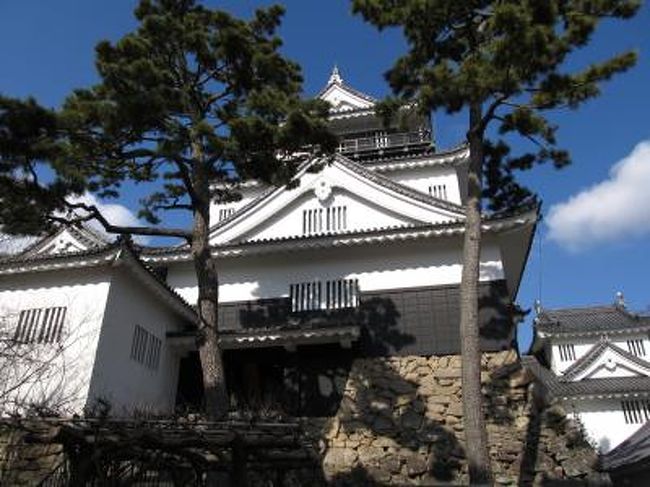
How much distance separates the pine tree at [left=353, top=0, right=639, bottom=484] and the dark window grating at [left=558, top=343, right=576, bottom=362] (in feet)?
92.8

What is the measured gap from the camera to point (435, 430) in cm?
1134

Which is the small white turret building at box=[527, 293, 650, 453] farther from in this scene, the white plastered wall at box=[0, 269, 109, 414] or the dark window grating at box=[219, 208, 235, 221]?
the white plastered wall at box=[0, 269, 109, 414]

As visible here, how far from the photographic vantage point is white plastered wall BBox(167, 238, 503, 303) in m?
13.2

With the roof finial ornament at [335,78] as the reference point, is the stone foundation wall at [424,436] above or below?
below

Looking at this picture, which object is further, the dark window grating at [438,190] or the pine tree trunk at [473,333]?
the dark window grating at [438,190]

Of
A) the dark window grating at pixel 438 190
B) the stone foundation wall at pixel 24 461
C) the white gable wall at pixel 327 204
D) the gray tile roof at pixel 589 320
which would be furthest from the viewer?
the gray tile roof at pixel 589 320

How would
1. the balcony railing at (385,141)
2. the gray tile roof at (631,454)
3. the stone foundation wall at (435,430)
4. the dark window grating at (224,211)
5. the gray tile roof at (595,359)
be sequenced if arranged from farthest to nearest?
the gray tile roof at (595,359), the balcony railing at (385,141), the dark window grating at (224,211), the gray tile roof at (631,454), the stone foundation wall at (435,430)

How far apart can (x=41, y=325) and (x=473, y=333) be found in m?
8.24

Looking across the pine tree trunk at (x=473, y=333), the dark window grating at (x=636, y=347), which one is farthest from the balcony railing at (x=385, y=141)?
the dark window grating at (x=636, y=347)

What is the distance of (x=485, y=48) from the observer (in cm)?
982

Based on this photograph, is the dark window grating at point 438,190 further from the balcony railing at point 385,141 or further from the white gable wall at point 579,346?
the white gable wall at point 579,346

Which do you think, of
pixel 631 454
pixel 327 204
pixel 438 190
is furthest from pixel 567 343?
pixel 327 204

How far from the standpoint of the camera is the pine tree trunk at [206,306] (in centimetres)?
865

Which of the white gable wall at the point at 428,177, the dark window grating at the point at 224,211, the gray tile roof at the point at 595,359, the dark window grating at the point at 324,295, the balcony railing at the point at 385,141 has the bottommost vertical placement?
the dark window grating at the point at 324,295
